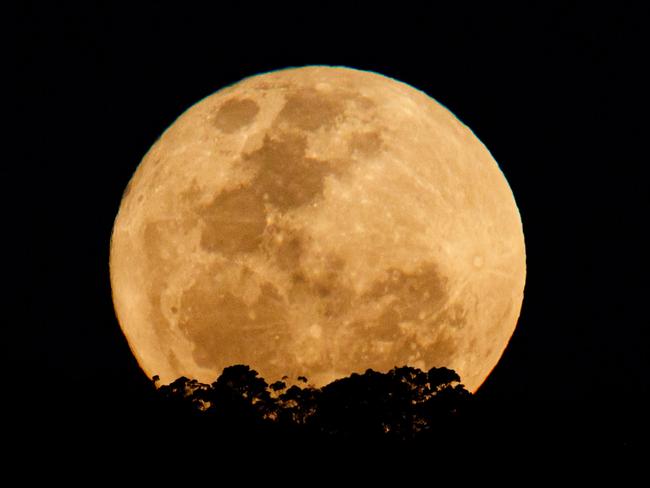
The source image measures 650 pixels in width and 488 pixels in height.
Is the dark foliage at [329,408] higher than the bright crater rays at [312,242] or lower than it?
lower

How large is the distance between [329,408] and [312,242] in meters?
1.41

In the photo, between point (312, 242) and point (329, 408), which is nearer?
point (312, 242)

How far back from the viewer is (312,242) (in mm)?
5812

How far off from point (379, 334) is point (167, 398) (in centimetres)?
205

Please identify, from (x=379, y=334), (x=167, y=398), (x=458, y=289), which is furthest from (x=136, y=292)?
(x=458, y=289)

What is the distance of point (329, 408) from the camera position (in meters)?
5.94

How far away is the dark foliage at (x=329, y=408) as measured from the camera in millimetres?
5906

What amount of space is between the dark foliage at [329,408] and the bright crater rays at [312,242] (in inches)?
5.1

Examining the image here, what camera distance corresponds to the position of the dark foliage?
5906 millimetres

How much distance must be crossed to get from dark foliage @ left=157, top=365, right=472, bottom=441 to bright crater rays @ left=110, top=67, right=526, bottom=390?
130mm

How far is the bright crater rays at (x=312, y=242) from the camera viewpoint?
585cm

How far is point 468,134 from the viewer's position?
717 cm

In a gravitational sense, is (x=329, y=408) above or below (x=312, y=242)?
below

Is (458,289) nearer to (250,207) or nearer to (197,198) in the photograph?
(250,207)
